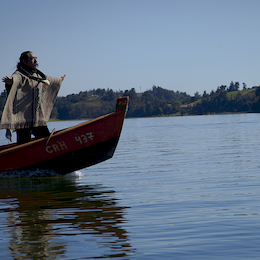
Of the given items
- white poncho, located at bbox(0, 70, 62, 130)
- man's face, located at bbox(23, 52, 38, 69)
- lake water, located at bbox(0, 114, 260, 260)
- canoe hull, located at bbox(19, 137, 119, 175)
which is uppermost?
man's face, located at bbox(23, 52, 38, 69)

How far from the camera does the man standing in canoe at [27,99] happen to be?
33.0 feet

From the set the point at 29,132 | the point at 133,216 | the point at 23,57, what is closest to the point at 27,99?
the point at 29,132

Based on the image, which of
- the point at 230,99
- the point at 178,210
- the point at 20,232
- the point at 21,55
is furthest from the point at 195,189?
the point at 230,99

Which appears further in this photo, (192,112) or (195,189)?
(192,112)

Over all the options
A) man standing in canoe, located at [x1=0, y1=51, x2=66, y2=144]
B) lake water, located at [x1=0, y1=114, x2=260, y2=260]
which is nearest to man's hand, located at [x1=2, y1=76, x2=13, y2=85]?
man standing in canoe, located at [x1=0, y1=51, x2=66, y2=144]

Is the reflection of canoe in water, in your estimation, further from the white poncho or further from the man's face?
the man's face

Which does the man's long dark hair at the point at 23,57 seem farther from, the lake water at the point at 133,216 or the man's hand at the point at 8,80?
the lake water at the point at 133,216

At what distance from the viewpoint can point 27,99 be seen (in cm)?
1041

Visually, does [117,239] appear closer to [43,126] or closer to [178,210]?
[178,210]

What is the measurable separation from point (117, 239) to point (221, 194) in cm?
358

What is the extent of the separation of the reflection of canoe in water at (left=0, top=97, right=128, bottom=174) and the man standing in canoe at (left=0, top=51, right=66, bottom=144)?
0.62 metres

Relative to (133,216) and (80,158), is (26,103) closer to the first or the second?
(80,158)

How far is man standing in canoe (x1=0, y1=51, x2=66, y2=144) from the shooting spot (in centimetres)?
1006

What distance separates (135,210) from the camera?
672cm
